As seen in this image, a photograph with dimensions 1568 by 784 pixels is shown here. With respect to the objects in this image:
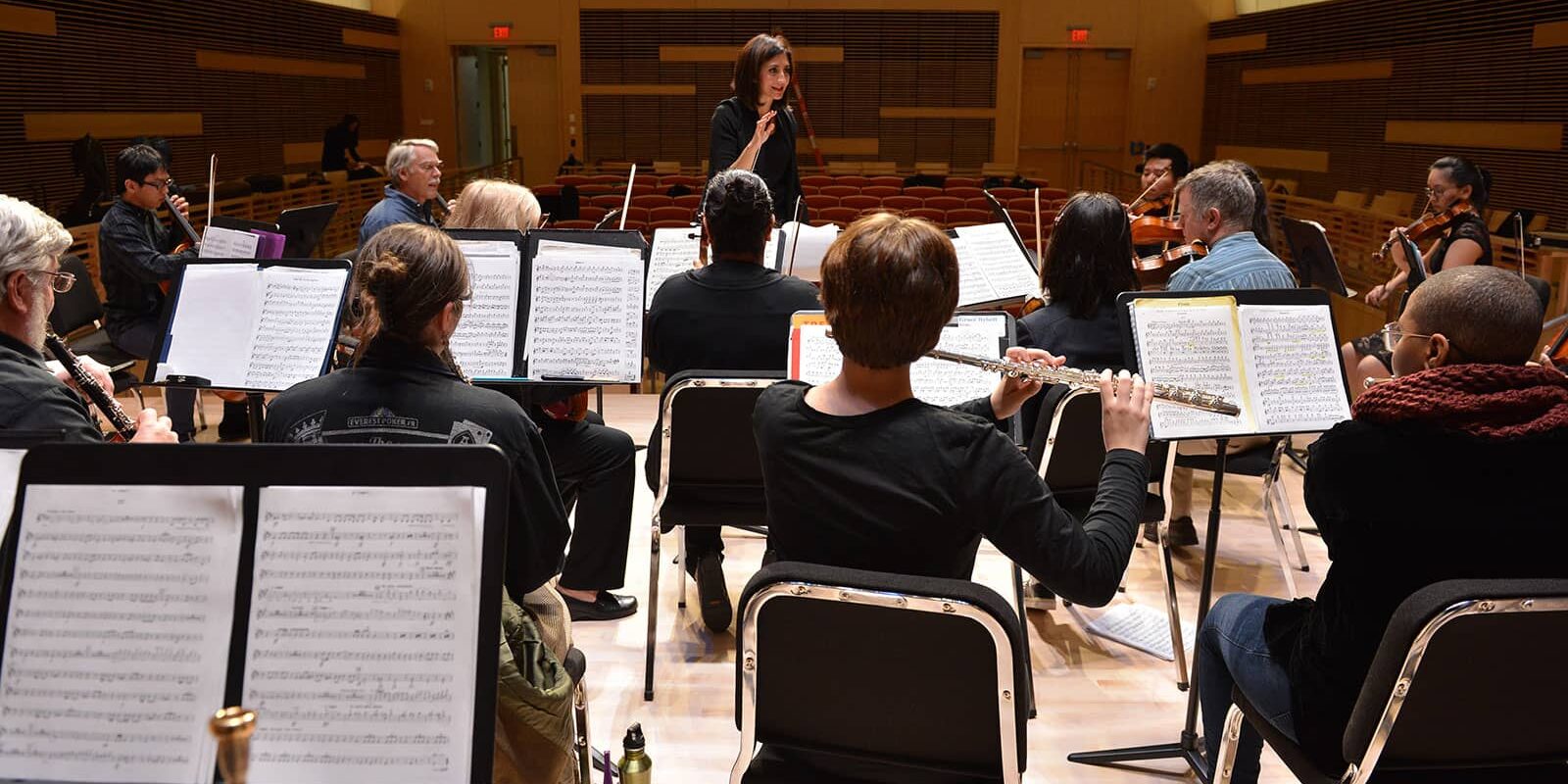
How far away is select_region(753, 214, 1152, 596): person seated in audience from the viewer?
1.56 meters

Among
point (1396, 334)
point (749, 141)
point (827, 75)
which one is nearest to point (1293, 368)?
point (1396, 334)

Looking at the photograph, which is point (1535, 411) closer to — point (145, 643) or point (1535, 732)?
point (1535, 732)

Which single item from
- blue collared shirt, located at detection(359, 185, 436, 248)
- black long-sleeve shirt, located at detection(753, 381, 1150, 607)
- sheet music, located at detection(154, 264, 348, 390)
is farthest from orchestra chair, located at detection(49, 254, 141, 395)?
black long-sleeve shirt, located at detection(753, 381, 1150, 607)

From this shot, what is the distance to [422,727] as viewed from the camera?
1.18 metres

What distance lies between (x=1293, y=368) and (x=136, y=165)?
454 cm

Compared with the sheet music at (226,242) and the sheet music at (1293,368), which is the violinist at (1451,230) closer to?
the sheet music at (1293,368)

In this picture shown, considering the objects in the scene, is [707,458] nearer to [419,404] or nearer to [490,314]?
[490,314]


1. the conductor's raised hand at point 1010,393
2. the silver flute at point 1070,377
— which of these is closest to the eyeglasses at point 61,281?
the silver flute at point 1070,377

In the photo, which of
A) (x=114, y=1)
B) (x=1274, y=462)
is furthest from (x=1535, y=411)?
(x=114, y=1)

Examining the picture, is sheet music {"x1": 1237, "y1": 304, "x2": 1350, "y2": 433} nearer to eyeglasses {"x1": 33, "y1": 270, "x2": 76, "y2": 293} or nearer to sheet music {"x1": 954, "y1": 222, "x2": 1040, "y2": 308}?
sheet music {"x1": 954, "y1": 222, "x2": 1040, "y2": 308}

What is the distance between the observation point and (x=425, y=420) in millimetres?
1892

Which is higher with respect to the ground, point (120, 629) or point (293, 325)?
point (293, 325)

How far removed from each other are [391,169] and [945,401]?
9.15ft

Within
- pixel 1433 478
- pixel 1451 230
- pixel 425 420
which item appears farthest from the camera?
pixel 1451 230
